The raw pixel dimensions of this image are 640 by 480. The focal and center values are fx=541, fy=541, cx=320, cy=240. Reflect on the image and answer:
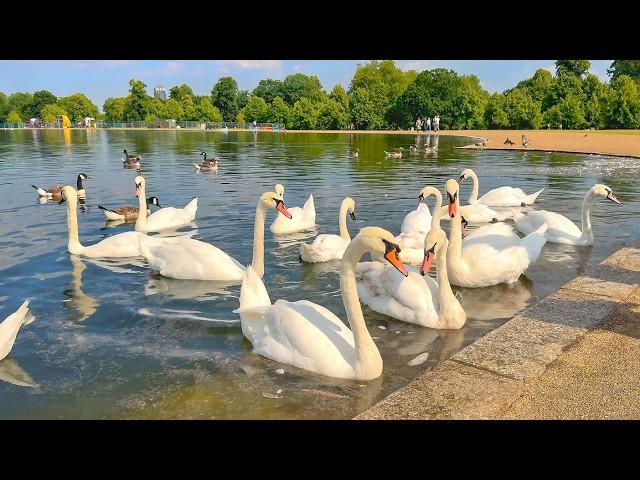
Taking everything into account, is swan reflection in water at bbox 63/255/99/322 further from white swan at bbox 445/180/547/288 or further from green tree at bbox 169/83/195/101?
green tree at bbox 169/83/195/101

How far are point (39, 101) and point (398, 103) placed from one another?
356ft

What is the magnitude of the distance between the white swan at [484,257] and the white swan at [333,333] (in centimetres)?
317

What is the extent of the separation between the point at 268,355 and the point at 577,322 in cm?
348

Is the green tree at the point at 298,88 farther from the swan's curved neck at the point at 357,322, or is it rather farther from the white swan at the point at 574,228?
the swan's curved neck at the point at 357,322

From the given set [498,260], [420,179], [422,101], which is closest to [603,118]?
[422,101]

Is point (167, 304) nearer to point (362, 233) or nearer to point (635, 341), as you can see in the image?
point (362, 233)

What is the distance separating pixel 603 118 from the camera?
7775cm

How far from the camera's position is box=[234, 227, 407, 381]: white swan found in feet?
17.5

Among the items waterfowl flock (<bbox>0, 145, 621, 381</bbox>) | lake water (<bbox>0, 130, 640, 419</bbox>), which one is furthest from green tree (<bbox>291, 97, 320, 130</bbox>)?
waterfowl flock (<bbox>0, 145, 621, 381</bbox>)

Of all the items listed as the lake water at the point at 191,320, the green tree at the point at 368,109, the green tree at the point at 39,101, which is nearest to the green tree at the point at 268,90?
the green tree at the point at 368,109

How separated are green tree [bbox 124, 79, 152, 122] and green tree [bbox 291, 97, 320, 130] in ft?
139

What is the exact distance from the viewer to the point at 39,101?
505 feet

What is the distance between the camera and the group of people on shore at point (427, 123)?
3632 inches

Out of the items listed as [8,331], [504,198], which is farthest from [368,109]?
[8,331]
